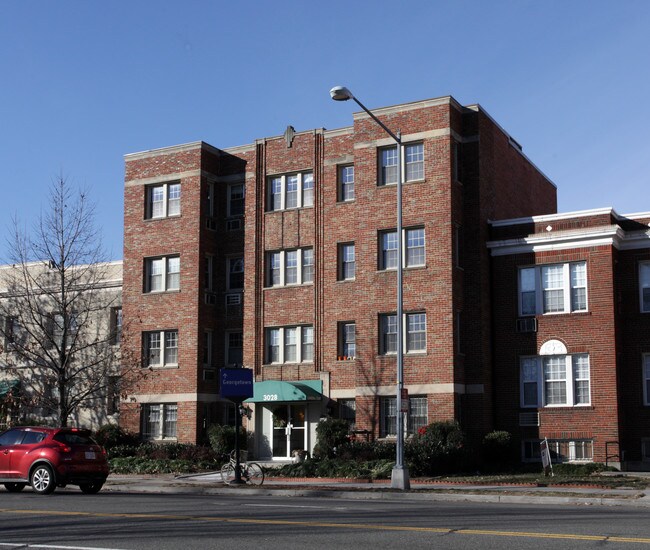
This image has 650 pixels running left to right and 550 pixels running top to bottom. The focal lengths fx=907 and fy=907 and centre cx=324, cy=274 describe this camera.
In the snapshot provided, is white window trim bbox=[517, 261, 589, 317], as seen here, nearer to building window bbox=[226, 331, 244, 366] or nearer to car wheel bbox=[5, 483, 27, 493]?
building window bbox=[226, 331, 244, 366]

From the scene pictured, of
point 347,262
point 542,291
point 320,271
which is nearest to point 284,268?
point 320,271

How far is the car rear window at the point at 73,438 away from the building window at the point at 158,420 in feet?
44.2

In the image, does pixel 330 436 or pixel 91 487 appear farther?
pixel 330 436

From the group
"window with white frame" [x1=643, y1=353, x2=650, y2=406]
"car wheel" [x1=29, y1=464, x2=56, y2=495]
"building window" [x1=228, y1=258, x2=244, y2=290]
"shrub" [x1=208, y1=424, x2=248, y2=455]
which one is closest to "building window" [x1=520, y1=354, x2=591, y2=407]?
"window with white frame" [x1=643, y1=353, x2=650, y2=406]

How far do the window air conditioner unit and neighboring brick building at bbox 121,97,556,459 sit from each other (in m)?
1.17

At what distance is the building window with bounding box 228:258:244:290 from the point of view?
3772 cm

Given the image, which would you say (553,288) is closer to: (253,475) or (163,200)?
(253,475)

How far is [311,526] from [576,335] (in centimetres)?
1965

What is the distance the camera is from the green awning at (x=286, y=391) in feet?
108

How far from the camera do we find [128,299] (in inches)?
1499

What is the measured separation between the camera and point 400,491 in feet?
73.8

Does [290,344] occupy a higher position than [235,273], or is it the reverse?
[235,273]

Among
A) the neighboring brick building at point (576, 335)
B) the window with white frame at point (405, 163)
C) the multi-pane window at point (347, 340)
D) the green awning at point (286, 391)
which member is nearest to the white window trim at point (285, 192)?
the window with white frame at point (405, 163)

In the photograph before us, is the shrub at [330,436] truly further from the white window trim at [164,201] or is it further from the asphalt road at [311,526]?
the asphalt road at [311,526]
